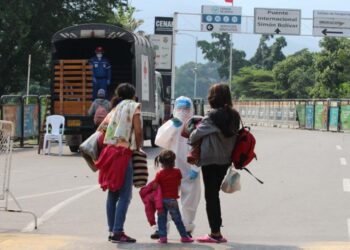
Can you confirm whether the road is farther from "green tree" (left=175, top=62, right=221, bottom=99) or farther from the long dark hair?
"green tree" (left=175, top=62, right=221, bottom=99)

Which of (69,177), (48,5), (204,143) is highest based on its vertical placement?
(48,5)

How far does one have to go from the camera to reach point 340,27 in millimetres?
45312

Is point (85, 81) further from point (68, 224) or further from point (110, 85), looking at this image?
point (68, 224)

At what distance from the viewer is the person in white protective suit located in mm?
8281

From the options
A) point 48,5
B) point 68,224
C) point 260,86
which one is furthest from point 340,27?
point 260,86

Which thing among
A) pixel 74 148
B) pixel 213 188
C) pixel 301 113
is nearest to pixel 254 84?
pixel 301 113

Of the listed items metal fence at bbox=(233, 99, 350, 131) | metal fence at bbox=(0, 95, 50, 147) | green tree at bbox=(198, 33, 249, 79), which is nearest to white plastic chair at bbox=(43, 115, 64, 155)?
metal fence at bbox=(0, 95, 50, 147)

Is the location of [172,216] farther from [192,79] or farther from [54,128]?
[192,79]

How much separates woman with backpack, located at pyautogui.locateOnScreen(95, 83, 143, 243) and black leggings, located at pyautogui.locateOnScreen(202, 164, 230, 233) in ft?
2.63

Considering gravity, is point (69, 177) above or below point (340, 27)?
below

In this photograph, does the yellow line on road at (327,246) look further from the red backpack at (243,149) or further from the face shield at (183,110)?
the face shield at (183,110)

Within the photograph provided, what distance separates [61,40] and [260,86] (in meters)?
76.5

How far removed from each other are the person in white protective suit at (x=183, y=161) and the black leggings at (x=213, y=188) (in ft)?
0.91

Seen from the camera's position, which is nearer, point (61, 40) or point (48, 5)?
point (61, 40)
